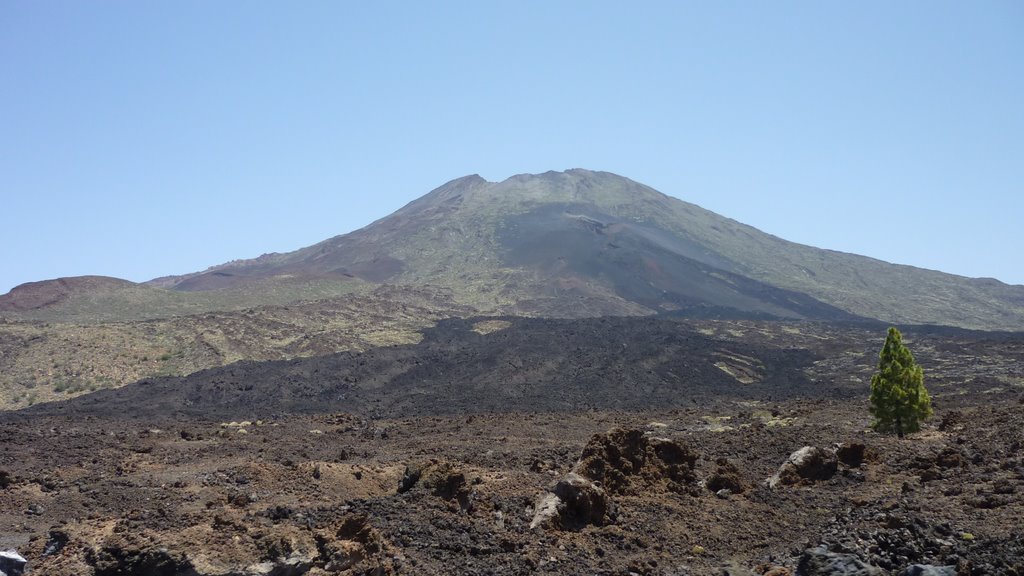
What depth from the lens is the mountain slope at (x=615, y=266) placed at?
350 feet

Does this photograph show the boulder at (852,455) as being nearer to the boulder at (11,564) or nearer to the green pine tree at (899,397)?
the green pine tree at (899,397)

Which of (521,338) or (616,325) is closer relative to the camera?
(521,338)

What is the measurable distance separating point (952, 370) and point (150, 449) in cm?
4706

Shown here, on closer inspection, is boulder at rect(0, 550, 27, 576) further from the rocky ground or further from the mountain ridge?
the mountain ridge

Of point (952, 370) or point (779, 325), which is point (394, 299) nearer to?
point (779, 325)


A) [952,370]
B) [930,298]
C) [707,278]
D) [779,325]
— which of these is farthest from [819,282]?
[952,370]

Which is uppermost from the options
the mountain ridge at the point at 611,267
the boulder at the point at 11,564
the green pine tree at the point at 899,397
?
the mountain ridge at the point at 611,267

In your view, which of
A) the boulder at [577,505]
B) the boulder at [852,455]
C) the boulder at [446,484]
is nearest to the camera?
the boulder at [577,505]

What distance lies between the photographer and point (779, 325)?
81.6m

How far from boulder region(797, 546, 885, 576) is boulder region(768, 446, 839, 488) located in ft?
18.2

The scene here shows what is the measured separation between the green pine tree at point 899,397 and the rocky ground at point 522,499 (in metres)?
1.05

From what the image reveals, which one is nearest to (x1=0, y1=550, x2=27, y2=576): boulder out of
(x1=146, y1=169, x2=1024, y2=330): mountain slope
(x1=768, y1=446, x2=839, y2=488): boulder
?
(x1=768, y1=446, x2=839, y2=488): boulder

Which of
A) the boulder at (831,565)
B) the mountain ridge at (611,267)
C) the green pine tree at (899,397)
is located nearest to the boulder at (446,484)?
the boulder at (831,565)

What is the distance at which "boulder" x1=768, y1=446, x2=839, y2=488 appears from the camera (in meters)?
16.3
